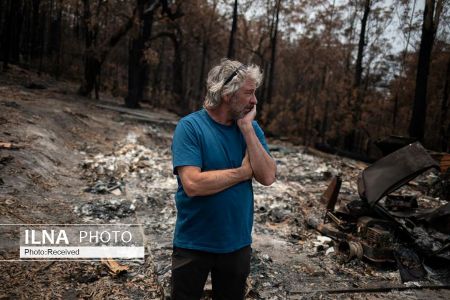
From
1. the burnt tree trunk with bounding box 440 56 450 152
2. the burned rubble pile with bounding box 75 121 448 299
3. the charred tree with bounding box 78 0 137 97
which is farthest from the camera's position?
the burnt tree trunk with bounding box 440 56 450 152

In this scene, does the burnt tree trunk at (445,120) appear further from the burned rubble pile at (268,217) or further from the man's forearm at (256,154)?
the man's forearm at (256,154)

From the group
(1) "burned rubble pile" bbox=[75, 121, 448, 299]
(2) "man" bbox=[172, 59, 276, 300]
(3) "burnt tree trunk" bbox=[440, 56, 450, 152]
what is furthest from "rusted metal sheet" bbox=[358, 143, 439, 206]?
(3) "burnt tree trunk" bbox=[440, 56, 450, 152]

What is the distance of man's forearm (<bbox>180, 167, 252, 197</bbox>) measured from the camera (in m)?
2.05

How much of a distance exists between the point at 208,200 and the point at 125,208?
4692 mm

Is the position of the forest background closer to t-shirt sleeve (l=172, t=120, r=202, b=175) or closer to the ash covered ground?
the ash covered ground

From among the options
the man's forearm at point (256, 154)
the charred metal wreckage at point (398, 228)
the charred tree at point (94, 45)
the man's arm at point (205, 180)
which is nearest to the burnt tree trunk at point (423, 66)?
the charred metal wreckage at point (398, 228)

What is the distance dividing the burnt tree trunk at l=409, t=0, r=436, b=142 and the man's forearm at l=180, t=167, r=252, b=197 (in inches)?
587

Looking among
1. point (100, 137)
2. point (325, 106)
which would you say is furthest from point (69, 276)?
point (325, 106)

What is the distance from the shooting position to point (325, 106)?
32.9 metres

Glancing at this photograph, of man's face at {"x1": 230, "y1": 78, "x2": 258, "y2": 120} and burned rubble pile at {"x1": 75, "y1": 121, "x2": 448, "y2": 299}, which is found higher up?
man's face at {"x1": 230, "y1": 78, "x2": 258, "y2": 120}

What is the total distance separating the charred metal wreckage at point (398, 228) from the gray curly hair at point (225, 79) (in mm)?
3772

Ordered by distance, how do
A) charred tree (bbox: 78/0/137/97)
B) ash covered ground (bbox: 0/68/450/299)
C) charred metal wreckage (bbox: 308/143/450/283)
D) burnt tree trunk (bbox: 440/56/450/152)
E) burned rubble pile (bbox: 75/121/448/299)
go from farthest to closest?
1. burnt tree trunk (bbox: 440/56/450/152)
2. charred tree (bbox: 78/0/137/97)
3. charred metal wreckage (bbox: 308/143/450/283)
4. burned rubble pile (bbox: 75/121/448/299)
5. ash covered ground (bbox: 0/68/450/299)

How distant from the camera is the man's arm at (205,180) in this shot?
6.73ft

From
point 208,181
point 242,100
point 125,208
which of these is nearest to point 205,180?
point 208,181
